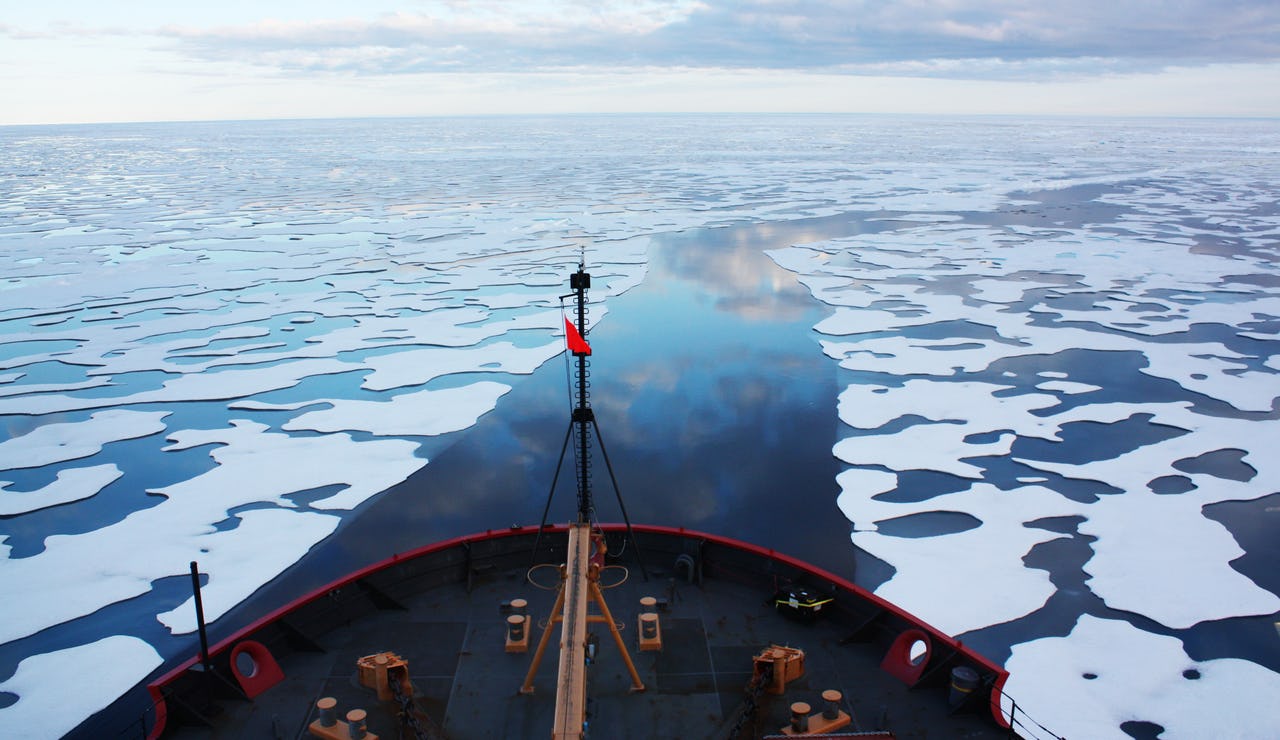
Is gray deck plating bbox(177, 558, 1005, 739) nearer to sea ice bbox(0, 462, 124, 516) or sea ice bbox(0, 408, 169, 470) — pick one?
sea ice bbox(0, 462, 124, 516)

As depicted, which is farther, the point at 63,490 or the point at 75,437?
the point at 75,437

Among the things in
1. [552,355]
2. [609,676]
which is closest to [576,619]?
[609,676]

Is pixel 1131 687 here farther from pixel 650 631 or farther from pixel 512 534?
pixel 512 534

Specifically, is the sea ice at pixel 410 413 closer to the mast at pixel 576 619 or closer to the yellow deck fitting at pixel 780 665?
the mast at pixel 576 619

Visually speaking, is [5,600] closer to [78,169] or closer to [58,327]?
[58,327]

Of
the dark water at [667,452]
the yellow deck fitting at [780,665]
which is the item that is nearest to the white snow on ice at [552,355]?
the dark water at [667,452]

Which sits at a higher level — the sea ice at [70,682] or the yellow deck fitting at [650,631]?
the yellow deck fitting at [650,631]

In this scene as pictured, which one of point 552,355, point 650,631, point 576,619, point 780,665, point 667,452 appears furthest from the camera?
point 552,355

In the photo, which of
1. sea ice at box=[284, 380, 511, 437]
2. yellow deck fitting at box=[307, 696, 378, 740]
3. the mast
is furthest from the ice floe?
sea ice at box=[284, 380, 511, 437]

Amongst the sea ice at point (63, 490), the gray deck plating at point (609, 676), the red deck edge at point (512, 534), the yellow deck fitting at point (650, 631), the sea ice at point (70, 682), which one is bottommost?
the sea ice at point (70, 682)

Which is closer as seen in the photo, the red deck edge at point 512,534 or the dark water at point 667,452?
the red deck edge at point 512,534

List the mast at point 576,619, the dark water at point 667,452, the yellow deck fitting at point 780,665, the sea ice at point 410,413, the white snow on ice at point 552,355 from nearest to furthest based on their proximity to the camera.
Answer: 1. the mast at point 576,619
2. the yellow deck fitting at point 780,665
3. the white snow on ice at point 552,355
4. the dark water at point 667,452
5. the sea ice at point 410,413
